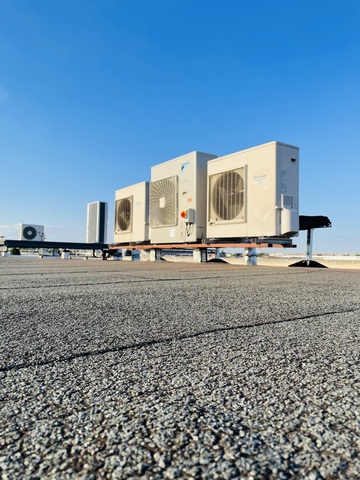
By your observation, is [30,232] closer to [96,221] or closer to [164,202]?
[96,221]

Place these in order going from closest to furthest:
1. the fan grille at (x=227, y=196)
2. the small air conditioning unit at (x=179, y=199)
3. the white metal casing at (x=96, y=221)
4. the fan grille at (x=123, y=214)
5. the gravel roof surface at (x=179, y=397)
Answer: the gravel roof surface at (x=179, y=397) < the fan grille at (x=227, y=196) < the small air conditioning unit at (x=179, y=199) < the fan grille at (x=123, y=214) < the white metal casing at (x=96, y=221)

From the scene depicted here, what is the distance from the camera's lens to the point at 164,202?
34.4 feet

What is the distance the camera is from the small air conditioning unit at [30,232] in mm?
34344

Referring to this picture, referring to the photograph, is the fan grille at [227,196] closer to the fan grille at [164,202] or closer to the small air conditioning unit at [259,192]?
the small air conditioning unit at [259,192]

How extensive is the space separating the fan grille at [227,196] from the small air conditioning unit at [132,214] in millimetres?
3968

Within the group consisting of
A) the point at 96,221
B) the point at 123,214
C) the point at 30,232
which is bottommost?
the point at 30,232

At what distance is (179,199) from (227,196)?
194cm

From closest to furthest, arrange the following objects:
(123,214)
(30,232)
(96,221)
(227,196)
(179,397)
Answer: (179,397), (227,196), (123,214), (96,221), (30,232)

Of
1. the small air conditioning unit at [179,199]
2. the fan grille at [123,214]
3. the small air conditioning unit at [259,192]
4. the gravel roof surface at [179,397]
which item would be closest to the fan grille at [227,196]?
the small air conditioning unit at [259,192]

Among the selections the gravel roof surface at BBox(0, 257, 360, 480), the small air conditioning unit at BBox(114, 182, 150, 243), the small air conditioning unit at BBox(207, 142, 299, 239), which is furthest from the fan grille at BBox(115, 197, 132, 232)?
the gravel roof surface at BBox(0, 257, 360, 480)

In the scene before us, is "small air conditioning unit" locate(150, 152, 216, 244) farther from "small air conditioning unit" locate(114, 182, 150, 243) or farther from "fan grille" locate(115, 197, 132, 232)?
"fan grille" locate(115, 197, 132, 232)

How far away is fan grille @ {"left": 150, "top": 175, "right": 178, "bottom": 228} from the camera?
1012cm

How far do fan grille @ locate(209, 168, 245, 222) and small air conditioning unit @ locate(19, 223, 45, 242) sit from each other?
29345mm

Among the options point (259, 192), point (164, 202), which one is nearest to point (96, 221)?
point (164, 202)
